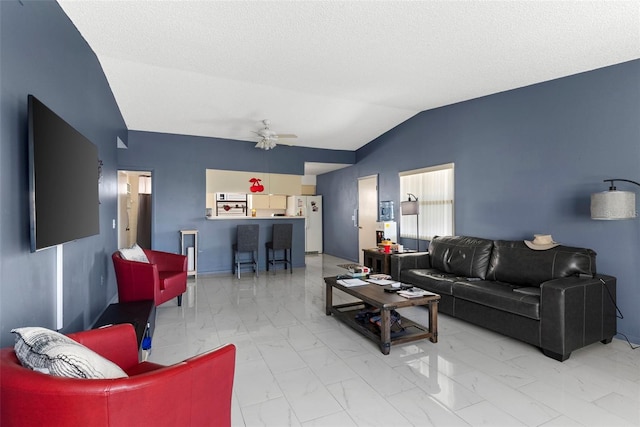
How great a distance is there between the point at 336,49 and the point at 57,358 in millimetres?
3233

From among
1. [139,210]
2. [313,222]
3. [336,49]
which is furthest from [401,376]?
[139,210]

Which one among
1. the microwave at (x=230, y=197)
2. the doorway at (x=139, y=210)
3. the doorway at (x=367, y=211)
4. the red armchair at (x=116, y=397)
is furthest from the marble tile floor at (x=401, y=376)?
the doorway at (x=139, y=210)

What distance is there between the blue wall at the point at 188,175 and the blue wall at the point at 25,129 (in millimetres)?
2533

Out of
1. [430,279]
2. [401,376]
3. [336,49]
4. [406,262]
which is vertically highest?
[336,49]

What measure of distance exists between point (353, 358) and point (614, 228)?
2.91 metres

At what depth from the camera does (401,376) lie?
2.49m

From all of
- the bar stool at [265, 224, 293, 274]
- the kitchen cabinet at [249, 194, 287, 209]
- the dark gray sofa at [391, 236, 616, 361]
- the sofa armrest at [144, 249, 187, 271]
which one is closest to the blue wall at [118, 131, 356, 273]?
the bar stool at [265, 224, 293, 274]

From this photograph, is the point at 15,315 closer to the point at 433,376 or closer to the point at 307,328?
the point at 307,328

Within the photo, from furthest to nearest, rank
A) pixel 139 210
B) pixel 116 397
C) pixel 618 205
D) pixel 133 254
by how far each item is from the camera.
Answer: pixel 139 210 < pixel 133 254 < pixel 618 205 < pixel 116 397

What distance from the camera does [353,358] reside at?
110 inches

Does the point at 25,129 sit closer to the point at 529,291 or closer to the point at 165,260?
the point at 165,260

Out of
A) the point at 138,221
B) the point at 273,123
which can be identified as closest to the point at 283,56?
the point at 273,123

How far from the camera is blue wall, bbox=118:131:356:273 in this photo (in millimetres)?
5984

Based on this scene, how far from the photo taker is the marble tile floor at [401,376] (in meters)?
2.02
